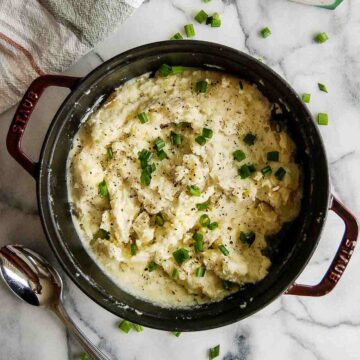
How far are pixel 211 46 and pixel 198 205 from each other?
19.9 inches

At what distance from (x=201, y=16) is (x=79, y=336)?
1201 millimetres

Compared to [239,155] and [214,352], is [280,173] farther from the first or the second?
[214,352]

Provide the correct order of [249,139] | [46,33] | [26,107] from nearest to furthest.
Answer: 1. [26,107]
2. [249,139]
3. [46,33]

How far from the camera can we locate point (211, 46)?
1.84m

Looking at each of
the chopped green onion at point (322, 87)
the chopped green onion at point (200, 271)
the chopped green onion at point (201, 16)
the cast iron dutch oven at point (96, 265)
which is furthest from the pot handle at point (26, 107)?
the chopped green onion at point (322, 87)

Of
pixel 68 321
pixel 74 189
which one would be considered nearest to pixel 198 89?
pixel 74 189

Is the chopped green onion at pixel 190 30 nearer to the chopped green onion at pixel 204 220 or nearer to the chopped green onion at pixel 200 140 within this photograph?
the chopped green onion at pixel 200 140

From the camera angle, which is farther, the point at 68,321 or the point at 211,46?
the point at 68,321

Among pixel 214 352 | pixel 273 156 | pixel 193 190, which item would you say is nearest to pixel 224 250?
pixel 193 190

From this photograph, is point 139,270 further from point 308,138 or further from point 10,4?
point 10,4

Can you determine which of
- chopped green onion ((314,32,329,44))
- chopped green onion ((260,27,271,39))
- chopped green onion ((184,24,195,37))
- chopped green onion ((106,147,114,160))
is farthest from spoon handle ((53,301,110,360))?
chopped green onion ((314,32,329,44))

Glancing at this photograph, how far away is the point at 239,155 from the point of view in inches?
74.9

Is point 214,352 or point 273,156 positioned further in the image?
point 214,352

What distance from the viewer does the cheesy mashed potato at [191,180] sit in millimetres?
1896
